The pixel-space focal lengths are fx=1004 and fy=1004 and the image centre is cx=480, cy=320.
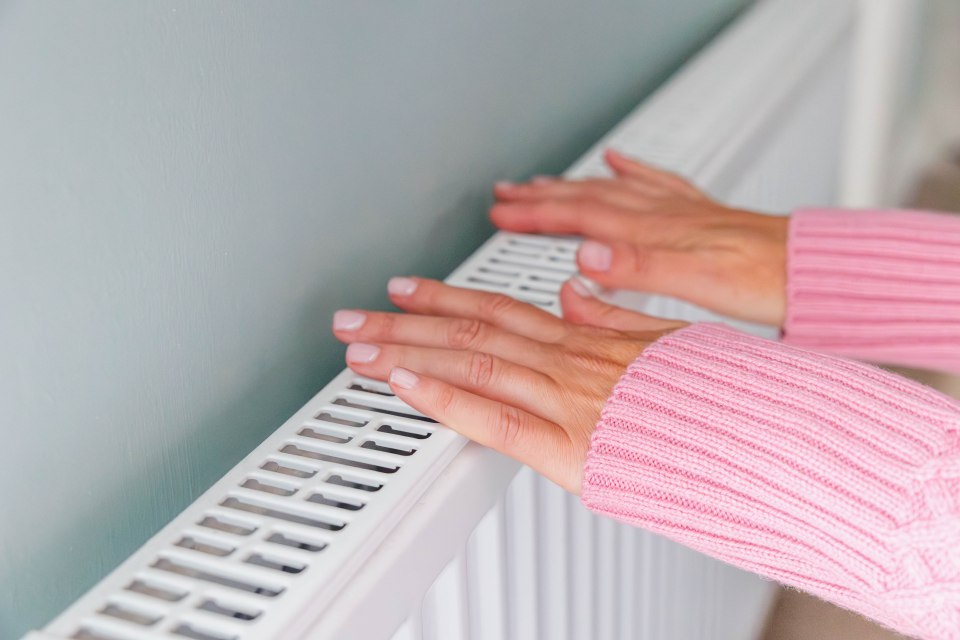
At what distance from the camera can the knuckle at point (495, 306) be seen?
481mm

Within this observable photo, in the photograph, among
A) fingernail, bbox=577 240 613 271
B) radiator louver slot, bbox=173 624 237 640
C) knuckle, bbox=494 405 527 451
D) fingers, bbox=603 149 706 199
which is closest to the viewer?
radiator louver slot, bbox=173 624 237 640

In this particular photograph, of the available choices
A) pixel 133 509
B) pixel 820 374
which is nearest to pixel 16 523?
pixel 133 509

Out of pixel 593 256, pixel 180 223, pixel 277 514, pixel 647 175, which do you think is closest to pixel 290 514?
pixel 277 514

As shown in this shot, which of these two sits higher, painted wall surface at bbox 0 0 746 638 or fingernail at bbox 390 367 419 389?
painted wall surface at bbox 0 0 746 638

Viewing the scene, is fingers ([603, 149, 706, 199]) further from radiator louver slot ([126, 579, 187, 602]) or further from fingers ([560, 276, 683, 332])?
radiator louver slot ([126, 579, 187, 602])

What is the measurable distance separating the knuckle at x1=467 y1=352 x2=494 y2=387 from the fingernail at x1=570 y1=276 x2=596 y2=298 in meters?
0.08

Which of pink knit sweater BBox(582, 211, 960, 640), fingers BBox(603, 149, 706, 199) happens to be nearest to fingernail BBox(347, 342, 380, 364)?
pink knit sweater BBox(582, 211, 960, 640)

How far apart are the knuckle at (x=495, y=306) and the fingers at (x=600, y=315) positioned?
33 mm

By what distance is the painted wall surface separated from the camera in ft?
1.04

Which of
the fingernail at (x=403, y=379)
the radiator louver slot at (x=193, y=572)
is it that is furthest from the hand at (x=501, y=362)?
the radiator louver slot at (x=193, y=572)

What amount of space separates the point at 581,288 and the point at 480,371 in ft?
0.32

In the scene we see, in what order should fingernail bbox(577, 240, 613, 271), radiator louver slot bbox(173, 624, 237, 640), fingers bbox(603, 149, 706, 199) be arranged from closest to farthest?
radiator louver slot bbox(173, 624, 237, 640) → fingernail bbox(577, 240, 613, 271) → fingers bbox(603, 149, 706, 199)

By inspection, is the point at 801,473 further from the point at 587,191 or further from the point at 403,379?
the point at 587,191

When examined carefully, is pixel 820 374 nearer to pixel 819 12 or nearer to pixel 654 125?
pixel 654 125
